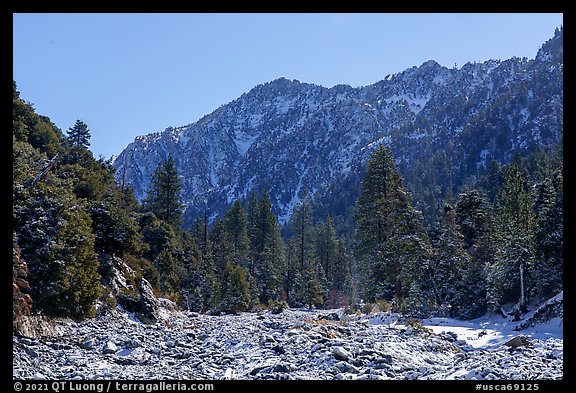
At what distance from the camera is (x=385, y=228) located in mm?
31938

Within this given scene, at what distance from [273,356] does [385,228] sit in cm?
2137

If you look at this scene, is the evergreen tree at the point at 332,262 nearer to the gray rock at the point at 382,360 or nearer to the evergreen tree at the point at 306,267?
the evergreen tree at the point at 306,267

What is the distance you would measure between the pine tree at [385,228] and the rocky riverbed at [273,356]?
42.2ft

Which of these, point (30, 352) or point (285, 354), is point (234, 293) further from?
point (30, 352)

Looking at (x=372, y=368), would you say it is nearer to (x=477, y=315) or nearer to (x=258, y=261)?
(x=477, y=315)

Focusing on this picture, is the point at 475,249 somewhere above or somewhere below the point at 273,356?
above

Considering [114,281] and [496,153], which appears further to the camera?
[496,153]

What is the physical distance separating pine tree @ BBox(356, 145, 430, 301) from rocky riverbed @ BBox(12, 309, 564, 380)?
42.2 feet

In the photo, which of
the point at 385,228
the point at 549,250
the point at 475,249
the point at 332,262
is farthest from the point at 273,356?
the point at 332,262

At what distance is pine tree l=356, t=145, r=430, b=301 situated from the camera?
30141 mm

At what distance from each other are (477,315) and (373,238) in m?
9.34

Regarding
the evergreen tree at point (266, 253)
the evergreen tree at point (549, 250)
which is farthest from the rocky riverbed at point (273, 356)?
the evergreen tree at point (266, 253)
